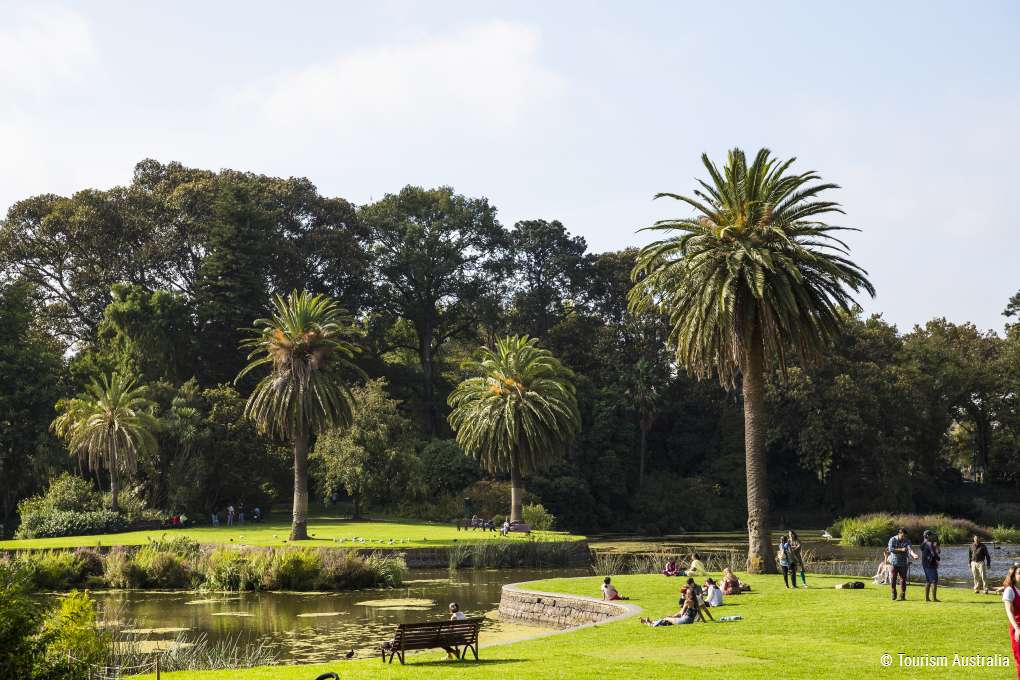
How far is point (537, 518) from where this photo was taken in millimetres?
70875

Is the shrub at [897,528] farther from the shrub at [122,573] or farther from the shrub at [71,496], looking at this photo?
the shrub at [71,496]

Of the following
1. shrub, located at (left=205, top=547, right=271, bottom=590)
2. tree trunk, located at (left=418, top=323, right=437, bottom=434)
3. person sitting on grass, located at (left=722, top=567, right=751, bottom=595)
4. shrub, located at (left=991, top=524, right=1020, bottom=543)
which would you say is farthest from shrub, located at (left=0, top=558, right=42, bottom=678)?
tree trunk, located at (left=418, top=323, right=437, bottom=434)

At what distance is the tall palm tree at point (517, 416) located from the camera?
6325cm

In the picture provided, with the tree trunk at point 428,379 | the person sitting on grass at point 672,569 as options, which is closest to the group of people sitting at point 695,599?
the person sitting on grass at point 672,569

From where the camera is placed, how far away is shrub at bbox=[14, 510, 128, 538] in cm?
5906

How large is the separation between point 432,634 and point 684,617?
719cm

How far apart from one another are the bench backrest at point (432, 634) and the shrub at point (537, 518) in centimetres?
4797

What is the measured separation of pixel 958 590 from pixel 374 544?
1142 inches

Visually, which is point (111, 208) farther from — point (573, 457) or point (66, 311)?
point (573, 457)

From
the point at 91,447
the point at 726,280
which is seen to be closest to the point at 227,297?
the point at 91,447

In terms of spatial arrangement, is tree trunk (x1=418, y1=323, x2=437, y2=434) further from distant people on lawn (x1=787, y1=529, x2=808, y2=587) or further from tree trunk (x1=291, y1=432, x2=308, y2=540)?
distant people on lawn (x1=787, y1=529, x2=808, y2=587)

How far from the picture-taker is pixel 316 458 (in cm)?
7444

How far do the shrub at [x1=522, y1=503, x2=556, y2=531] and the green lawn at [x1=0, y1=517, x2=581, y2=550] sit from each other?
549cm

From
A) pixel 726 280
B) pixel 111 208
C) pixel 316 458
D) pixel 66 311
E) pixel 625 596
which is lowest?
pixel 625 596
